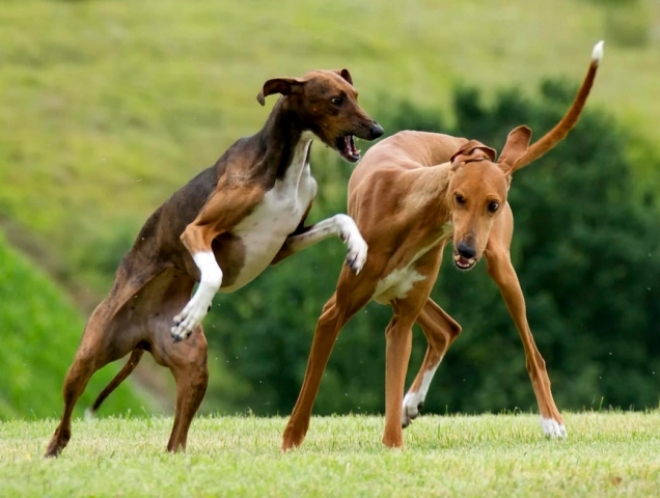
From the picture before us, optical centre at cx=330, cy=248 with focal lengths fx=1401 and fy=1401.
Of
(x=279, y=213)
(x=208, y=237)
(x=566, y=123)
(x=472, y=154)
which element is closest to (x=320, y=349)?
(x=279, y=213)

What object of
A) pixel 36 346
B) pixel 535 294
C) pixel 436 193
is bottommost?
pixel 36 346

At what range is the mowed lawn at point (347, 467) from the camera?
7004mm

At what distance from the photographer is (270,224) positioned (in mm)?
8930

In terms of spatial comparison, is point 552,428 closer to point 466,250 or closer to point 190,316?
point 466,250

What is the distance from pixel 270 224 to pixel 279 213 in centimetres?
9

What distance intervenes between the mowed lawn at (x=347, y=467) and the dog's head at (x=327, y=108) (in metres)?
1.96

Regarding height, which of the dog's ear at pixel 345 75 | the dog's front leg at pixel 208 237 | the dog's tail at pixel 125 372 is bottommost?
the dog's tail at pixel 125 372

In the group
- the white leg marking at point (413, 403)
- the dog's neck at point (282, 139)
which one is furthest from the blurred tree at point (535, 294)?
the dog's neck at point (282, 139)

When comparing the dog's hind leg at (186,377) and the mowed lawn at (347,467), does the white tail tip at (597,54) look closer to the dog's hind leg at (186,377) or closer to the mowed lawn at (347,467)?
the mowed lawn at (347,467)

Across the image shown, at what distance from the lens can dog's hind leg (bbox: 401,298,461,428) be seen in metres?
10.5

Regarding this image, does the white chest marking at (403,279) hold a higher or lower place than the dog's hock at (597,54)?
lower

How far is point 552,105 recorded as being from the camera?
1633 inches

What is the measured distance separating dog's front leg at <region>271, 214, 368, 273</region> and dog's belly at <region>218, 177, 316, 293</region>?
0.09m

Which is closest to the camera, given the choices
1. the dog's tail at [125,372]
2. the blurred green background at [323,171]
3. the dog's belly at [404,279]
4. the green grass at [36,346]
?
the dog's belly at [404,279]
